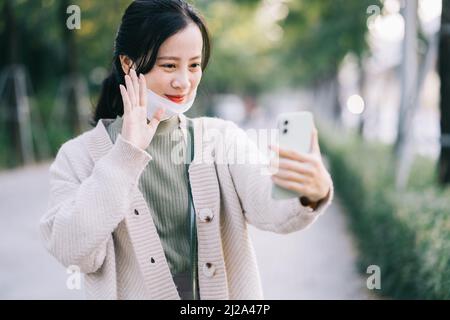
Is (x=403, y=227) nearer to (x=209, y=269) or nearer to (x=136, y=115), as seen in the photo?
(x=209, y=269)

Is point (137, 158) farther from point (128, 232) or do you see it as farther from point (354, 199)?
point (354, 199)

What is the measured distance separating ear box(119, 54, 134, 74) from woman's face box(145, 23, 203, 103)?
0.08 metres

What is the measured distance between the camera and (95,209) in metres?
1.26

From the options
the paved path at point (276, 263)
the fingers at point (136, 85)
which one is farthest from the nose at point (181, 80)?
the paved path at point (276, 263)

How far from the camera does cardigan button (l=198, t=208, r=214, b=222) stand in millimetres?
1402

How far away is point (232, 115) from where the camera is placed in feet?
84.6

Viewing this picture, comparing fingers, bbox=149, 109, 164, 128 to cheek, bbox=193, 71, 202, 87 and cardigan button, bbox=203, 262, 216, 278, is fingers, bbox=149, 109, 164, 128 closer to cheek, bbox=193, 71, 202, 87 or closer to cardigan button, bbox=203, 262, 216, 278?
cheek, bbox=193, 71, 202, 87

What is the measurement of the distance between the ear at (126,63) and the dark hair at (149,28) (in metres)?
0.01

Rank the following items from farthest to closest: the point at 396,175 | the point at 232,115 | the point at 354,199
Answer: the point at 232,115
the point at 354,199
the point at 396,175

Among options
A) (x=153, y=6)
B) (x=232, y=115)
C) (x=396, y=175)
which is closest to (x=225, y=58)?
(x=232, y=115)

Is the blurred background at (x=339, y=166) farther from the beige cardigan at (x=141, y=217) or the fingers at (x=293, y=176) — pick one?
the fingers at (x=293, y=176)

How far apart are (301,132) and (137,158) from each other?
39cm

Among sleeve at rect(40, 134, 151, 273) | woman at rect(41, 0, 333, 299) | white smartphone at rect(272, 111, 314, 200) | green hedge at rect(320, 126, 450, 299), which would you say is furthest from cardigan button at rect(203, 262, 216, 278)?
green hedge at rect(320, 126, 450, 299)

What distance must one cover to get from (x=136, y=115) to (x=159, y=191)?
250 mm
